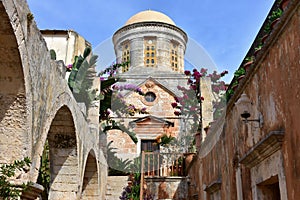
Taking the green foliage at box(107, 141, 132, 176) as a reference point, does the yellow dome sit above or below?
above

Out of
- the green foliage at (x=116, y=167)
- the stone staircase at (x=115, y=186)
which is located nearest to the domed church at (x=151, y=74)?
the green foliage at (x=116, y=167)

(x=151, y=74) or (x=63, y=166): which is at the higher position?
(x=151, y=74)

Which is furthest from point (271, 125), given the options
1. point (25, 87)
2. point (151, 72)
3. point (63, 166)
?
point (151, 72)

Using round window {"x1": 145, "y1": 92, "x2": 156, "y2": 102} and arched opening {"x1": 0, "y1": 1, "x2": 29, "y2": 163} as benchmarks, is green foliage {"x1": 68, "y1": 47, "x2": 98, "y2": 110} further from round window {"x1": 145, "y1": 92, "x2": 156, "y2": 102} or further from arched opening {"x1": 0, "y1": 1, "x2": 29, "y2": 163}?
round window {"x1": 145, "y1": 92, "x2": 156, "y2": 102}

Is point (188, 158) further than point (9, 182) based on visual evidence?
Yes

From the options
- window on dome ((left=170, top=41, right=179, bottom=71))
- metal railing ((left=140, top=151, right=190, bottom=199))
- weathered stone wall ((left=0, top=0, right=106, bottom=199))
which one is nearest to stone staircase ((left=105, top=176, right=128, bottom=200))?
metal railing ((left=140, top=151, right=190, bottom=199))

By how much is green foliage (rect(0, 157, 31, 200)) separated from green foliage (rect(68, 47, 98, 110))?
5603mm

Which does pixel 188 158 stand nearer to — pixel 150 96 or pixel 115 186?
pixel 115 186

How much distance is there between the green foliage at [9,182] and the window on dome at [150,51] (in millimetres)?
17629

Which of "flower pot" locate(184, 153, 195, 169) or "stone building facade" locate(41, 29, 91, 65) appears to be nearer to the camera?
"flower pot" locate(184, 153, 195, 169)

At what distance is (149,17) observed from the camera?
76.9ft

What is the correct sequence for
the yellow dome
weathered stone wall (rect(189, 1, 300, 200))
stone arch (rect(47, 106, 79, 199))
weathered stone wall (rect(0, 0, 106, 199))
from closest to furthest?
1. weathered stone wall (rect(189, 1, 300, 200))
2. weathered stone wall (rect(0, 0, 106, 199))
3. stone arch (rect(47, 106, 79, 199))
4. the yellow dome

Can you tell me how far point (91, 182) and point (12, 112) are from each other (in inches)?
272

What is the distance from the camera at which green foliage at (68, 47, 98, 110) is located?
977cm
